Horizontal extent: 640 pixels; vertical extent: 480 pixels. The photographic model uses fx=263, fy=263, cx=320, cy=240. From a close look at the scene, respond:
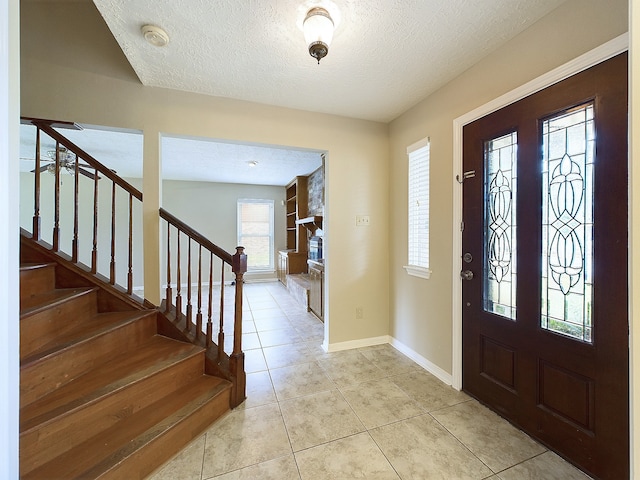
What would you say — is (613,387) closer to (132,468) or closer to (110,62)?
(132,468)

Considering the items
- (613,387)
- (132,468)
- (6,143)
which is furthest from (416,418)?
(6,143)

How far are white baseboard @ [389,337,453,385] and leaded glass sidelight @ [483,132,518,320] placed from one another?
72 cm

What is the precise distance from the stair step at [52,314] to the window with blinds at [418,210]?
8.63ft

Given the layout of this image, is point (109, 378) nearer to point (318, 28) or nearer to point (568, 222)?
point (318, 28)

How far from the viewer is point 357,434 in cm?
162

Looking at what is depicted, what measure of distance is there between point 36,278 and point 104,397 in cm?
103

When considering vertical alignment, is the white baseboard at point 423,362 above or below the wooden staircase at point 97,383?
below

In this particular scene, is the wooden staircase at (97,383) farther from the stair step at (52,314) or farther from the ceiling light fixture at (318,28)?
the ceiling light fixture at (318,28)

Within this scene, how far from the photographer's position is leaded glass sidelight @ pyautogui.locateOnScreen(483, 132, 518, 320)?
1703mm

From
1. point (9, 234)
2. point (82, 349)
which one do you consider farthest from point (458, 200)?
point (82, 349)

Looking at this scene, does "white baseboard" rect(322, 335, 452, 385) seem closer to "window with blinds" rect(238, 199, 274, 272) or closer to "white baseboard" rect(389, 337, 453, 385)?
"white baseboard" rect(389, 337, 453, 385)

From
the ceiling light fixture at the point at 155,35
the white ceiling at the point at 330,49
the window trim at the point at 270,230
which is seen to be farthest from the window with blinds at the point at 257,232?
the ceiling light fixture at the point at 155,35

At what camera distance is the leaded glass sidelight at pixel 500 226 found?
1.70m

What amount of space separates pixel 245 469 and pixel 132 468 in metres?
0.54
